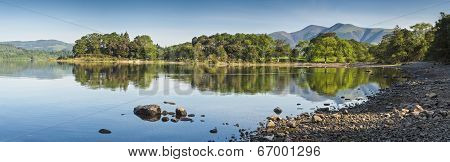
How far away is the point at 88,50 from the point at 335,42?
108 m

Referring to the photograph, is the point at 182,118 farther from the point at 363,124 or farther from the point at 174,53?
the point at 174,53

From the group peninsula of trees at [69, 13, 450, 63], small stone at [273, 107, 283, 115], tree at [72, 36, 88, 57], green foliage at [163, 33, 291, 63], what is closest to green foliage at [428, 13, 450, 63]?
peninsula of trees at [69, 13, 450, 63]

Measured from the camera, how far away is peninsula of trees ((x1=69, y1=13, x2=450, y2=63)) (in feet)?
469

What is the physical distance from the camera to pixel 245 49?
165 metres

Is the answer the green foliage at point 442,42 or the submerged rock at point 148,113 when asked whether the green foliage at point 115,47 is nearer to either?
the green foliage at point 442,42

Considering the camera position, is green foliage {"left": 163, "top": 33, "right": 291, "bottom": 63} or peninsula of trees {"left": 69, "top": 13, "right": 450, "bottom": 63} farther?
green foliage {"left": 163, "top": 33, "right": 291, "bottom": 63}

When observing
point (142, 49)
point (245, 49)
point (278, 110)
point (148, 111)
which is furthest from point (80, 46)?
point (278, 110)

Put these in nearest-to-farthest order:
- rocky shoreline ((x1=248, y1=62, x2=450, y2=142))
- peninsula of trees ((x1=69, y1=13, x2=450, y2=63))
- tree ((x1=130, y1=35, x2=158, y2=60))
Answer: rocky shoreline ((x1=248, y1=62, x2=450, y2=142))
peninsula of trees ((x1=69, y1=13, x2=450, y2=63))
tree ((x1=130, y1=35, x2=158, y2=60))

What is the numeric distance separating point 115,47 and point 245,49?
58.3 meters

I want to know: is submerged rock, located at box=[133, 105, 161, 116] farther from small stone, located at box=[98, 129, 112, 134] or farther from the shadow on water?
the shadow on water

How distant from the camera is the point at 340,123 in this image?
18375 mm

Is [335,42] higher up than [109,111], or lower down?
higher up

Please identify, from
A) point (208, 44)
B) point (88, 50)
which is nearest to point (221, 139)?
point (208, 44)

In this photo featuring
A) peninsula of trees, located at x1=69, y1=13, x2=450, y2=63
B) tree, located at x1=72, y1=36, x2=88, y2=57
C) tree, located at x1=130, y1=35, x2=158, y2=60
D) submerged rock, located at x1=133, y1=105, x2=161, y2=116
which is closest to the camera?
submerged rock, located at x1=133, y1=105, x2=161, y2=116
